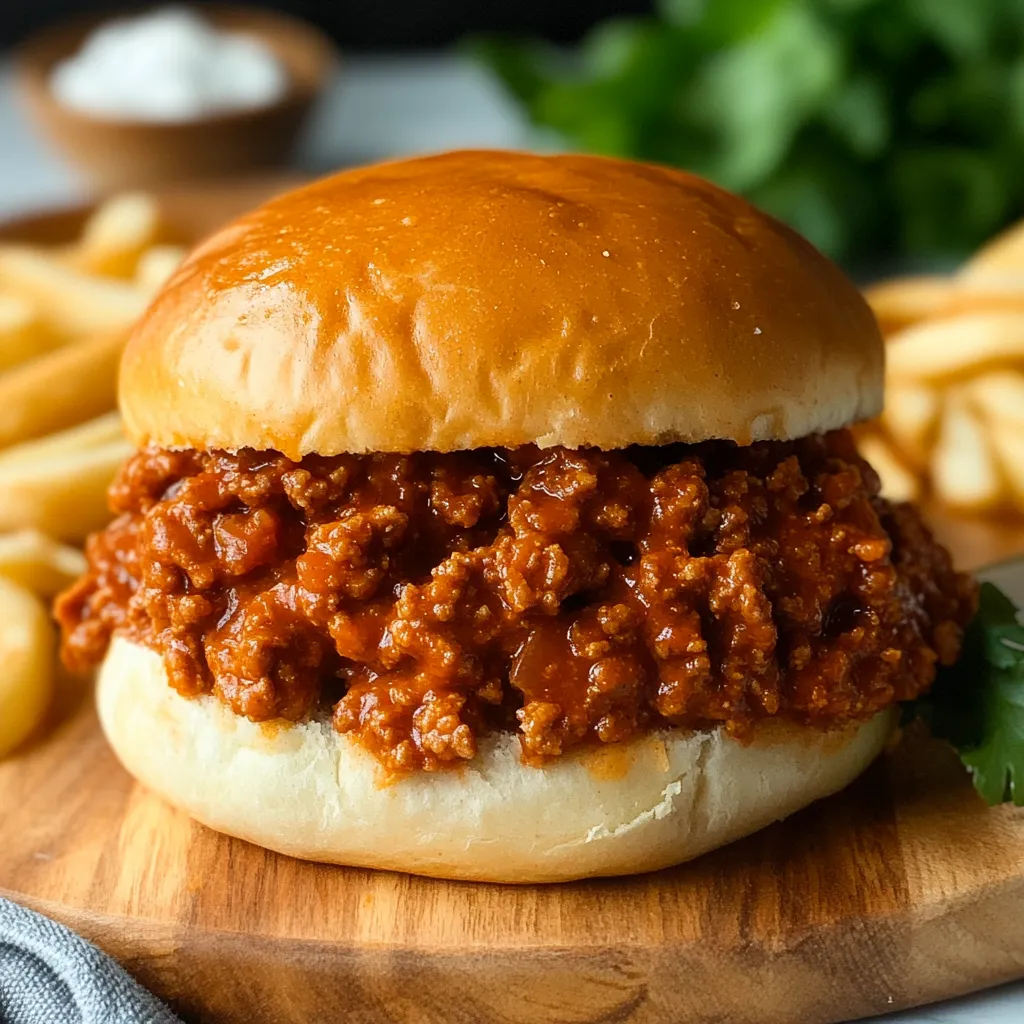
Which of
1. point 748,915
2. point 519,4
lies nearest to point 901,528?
point 748,915

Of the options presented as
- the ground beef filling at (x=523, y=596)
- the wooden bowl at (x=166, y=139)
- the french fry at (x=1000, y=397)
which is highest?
the ground beef filling at (x=523, y=596)

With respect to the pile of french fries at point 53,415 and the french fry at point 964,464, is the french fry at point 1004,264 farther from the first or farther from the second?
the pile of french fries at point 53,415

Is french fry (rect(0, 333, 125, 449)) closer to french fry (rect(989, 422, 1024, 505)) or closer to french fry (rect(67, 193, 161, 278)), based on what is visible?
french fry (rect(67, 193, 161, 278))

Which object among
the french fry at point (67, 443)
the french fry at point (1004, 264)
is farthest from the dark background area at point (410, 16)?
the french fry at point (67, 443)

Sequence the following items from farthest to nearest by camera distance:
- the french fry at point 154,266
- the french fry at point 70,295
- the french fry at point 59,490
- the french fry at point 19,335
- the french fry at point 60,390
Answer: the french fry at point 154,266 → the french fry at point 70,295 → the french fry at point 19,335 → the french fry at point 60,390 → the french fry at point 59,490

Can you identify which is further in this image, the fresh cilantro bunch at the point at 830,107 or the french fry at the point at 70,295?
the fresh cilantro bunch at the point at 830,107

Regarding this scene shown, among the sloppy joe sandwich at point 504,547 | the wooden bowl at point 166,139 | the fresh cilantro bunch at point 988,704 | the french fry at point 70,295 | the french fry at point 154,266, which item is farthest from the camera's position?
the wooden bowl at point 166,139
